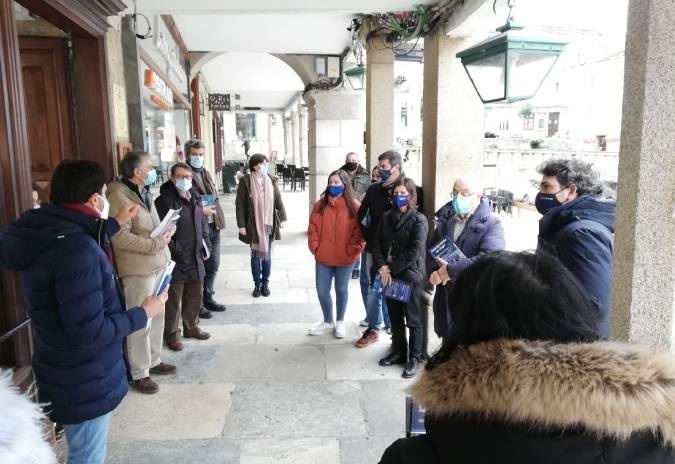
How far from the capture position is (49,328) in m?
2.13

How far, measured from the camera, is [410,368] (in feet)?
13.8

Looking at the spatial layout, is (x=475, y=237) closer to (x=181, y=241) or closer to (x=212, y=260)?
(x=181, y=241)

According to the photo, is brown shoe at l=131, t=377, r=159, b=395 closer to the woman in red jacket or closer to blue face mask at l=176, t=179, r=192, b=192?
blue face mask at l=176, t=179, r=192, b=192

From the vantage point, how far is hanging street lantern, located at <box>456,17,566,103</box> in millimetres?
2551

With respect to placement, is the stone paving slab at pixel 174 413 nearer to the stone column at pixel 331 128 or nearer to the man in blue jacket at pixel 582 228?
the man in blue jacket at pixel 582 228

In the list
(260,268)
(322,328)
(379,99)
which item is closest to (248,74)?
(379,99)

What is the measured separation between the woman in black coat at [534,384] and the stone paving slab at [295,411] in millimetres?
2330

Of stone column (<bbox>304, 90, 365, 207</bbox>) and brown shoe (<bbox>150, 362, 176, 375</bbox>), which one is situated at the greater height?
stone column (<bbox>304, 90, 365, 207</bbox>)

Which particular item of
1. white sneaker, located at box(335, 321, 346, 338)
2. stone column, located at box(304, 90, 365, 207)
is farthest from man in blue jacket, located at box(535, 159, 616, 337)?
stone column, located at box(304, 90, 365, 207)

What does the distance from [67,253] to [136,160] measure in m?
1.85

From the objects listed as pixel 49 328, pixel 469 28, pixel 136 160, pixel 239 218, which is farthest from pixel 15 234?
pixel 239 218

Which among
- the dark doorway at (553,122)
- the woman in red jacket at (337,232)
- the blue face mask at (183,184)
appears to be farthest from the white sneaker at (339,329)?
the dark doorway at (553,122)

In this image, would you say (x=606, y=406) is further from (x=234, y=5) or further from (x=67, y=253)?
(x=234, y=5)

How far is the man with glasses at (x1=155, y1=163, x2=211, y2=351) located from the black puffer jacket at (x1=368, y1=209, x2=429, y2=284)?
1.65 meters
